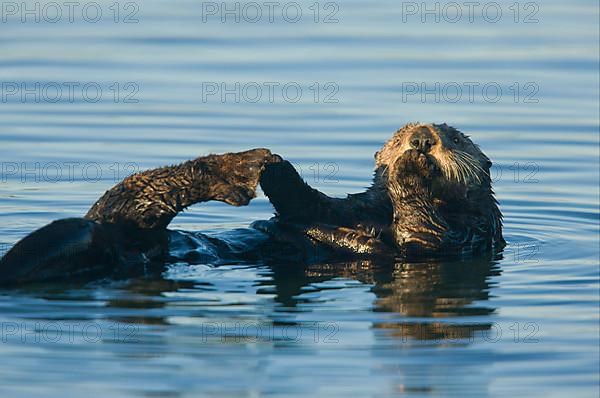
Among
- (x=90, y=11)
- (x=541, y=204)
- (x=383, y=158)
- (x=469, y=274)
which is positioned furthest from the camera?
(x=90, y=11)

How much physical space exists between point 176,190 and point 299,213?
3.23 feet

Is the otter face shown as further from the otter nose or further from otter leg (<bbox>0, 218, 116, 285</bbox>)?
otter leg (<bbox>0, 218, 116, 285</bbox>)

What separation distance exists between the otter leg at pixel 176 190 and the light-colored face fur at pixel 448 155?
3.39ft

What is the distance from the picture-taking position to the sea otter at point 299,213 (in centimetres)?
761

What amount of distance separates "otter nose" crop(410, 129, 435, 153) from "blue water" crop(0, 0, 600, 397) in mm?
737

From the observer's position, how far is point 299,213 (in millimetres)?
8734

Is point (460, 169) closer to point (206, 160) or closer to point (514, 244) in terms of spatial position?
point (514, 244)

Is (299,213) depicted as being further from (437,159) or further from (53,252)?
(53,252)

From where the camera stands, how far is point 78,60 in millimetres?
15180

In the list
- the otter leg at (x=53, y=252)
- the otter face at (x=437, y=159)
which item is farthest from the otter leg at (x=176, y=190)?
the otter face at (x=437, y=159)

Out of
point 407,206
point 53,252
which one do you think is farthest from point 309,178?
point 53,252

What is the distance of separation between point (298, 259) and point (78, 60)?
712cm

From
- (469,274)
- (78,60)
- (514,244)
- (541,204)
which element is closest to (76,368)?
(469,274)

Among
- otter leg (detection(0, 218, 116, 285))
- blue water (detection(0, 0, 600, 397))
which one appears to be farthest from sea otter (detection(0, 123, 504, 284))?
A: blue water (detection(0, 0, 600, 397))
